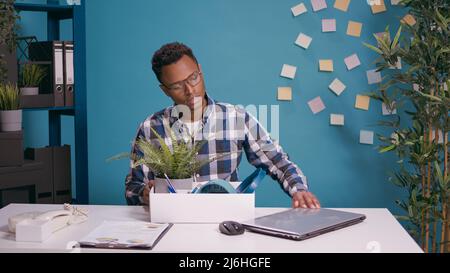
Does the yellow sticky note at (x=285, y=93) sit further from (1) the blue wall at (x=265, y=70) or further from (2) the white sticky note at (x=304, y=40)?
(2) the white sticky note at (x=304, y=40)

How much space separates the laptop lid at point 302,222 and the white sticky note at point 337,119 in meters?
1.71

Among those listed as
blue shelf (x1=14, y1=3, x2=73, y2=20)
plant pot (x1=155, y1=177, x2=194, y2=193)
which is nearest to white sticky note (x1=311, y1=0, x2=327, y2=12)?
blue shelf (x1=14, y1=3, x2=73, y2=20)

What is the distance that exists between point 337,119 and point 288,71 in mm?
399

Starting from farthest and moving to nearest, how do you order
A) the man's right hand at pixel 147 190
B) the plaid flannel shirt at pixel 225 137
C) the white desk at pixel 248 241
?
the plaid flannel shirt at pixel 225 137
the man's right hand at pixel 147 190
the white desk at pixel 248 241

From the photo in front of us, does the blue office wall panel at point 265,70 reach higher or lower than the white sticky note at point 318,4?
lower

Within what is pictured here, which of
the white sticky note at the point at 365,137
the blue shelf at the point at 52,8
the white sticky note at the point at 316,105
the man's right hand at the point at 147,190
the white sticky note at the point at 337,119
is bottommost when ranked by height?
the man's right hand at the point at 147,190

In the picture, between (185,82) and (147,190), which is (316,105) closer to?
(185,82)

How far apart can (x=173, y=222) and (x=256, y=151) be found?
2.59 ft

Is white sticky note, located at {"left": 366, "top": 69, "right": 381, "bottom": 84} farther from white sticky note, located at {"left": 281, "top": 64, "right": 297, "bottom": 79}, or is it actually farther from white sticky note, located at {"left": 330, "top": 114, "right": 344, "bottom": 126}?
white sticky note, located at {"left": 281, "top": 64, "right": 297, "bottom": 79}

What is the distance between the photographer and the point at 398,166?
3.69 meters

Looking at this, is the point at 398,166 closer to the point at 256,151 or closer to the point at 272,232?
the point at 256,151

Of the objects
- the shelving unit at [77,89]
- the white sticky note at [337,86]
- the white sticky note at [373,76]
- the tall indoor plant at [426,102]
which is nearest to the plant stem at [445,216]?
the tall indoor plant at [426,102]

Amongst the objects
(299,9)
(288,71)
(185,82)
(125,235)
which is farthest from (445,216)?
(125,235)

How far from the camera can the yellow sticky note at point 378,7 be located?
362 cm
